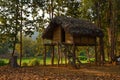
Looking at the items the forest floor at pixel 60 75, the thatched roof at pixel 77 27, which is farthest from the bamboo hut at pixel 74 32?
the forest floor at pixel 60 75

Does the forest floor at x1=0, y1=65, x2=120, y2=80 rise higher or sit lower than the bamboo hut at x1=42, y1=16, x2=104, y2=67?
lower

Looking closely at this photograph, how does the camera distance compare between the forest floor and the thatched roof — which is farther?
the thatched roof

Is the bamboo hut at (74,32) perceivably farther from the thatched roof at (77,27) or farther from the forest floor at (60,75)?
the forest floor at (60,75)

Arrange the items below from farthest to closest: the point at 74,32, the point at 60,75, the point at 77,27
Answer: the point at 77,27, the point at 74,32, the point at 60,75

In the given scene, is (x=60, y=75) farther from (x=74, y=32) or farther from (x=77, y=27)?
(x=77, y=27)

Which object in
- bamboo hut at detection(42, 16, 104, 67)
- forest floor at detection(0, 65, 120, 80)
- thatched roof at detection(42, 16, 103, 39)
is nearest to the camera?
forest floor at detection(0, 65, 120, 80)

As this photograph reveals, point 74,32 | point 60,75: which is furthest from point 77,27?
point 60,75

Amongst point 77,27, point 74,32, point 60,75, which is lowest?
point 60,75

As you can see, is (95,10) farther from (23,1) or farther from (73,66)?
(73,66)

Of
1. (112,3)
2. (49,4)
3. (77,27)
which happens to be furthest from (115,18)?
(77,27)

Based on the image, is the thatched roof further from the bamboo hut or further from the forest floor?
the forest floor

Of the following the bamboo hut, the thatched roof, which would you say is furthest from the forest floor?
the thatched roof

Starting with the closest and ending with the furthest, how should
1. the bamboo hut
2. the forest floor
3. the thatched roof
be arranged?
1. the forest floor
2. the thatched roof
3. the bamboo hut

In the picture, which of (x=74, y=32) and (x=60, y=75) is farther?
(x=74, y=32)
